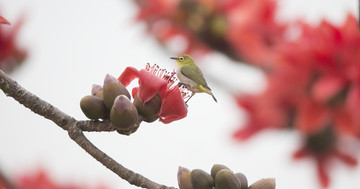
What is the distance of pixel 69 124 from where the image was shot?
0.58m

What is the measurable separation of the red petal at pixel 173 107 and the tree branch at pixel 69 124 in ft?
0.26

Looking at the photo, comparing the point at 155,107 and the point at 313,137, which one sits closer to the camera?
the point at 155,107

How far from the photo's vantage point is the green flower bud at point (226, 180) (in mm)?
543

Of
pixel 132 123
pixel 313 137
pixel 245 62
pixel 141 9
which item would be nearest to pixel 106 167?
pixel 132 123

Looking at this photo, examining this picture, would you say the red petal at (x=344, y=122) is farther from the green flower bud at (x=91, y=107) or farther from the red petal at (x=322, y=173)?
the green flower bud at (x=91, y=107)

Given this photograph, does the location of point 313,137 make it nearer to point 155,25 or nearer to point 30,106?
point 155,25

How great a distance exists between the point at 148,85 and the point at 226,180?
0.45 feet

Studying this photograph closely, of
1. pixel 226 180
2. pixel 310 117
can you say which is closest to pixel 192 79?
pixel 226 180

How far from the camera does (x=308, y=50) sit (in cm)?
104

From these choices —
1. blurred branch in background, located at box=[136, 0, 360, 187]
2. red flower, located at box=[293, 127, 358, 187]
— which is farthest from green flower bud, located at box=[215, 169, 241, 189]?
red flower, located at box=[293, 127, 358, 187]

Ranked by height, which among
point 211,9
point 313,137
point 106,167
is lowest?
point 106,167

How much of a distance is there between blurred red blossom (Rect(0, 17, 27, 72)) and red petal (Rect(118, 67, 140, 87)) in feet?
1.73

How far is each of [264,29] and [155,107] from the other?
0.61 metres

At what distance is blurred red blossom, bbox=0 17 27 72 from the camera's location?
1121mm
